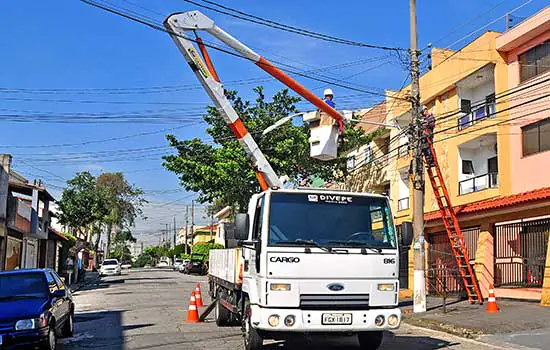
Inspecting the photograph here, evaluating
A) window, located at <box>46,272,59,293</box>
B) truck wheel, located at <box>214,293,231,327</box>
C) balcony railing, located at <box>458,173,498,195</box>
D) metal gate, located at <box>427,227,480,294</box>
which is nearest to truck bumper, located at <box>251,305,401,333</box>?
window, located at <box>46,272,59,293</box>

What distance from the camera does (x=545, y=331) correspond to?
13.2 m

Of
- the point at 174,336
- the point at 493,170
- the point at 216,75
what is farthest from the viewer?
the point at 493,170

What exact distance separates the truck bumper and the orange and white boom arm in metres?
5.49

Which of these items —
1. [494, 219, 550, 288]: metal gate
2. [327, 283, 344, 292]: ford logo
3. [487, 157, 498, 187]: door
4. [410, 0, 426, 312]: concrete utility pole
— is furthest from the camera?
[487, 157, 498, 187]: door

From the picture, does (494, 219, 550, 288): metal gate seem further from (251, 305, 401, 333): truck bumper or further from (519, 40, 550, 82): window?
(251, 305, 401, 333): truck bumper

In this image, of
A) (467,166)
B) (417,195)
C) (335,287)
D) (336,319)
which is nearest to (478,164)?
(467,166)

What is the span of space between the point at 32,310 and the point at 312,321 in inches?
191

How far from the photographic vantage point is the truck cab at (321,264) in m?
8.95

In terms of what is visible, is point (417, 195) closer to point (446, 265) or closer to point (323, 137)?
point (323, 137)

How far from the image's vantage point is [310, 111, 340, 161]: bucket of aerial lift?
1430 cm

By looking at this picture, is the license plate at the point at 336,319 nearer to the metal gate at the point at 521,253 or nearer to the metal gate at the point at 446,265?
the metal gate at the point at 521,253

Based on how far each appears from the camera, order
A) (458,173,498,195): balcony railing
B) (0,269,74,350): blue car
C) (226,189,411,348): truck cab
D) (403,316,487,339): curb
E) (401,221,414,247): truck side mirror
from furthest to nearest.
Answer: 1. (458,173,498,195): balcony railing
2. (403,316,487,339): curb
3. (0,269,74,350): blue car
4. (401,221,414,247): truck side mirror
5. (226,189,411,348): truck cab

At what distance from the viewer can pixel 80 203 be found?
150 ft

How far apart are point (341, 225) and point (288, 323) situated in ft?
5.64
